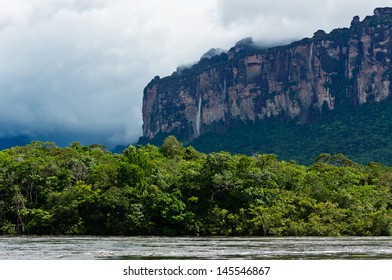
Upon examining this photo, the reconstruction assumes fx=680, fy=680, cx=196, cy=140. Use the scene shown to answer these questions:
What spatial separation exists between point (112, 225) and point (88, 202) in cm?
385

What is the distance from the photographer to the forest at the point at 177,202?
2672 inches

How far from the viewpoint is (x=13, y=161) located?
2987 inches

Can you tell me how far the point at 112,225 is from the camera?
6819 centimetres

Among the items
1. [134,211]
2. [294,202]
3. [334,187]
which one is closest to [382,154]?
[334,187]

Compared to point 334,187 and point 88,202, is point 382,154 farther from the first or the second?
point 88,202

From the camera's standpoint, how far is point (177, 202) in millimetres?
68562

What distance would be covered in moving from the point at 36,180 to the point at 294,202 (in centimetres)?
2783

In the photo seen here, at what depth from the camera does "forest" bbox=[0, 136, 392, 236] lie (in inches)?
2672

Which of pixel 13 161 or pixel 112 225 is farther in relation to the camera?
pixel 13 161
